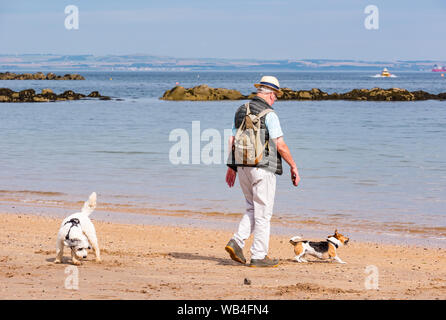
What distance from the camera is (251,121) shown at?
7.79m

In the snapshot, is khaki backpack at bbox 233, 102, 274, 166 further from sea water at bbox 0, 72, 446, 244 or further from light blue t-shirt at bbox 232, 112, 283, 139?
sea water at bbox 0, 72, 446, 244

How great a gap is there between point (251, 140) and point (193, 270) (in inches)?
68.6

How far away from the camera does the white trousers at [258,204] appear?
7852 mm

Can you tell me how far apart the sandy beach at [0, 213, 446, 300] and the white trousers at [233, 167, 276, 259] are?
0.35 m

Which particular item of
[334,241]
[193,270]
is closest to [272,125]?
[193,270]

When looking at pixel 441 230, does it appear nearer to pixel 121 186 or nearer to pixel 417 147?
pixel 121 186

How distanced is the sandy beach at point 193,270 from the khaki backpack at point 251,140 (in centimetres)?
139

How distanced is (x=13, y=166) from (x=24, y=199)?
6.04 meters

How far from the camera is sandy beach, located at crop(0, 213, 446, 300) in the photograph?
21.6ft

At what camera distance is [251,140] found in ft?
25.5

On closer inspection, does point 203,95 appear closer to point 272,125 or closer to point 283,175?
point 283,175

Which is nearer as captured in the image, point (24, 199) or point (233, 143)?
point (233, 143)

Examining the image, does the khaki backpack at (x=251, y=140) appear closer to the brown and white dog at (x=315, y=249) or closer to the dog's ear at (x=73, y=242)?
the brown and white dog at (x=315, y=249)
